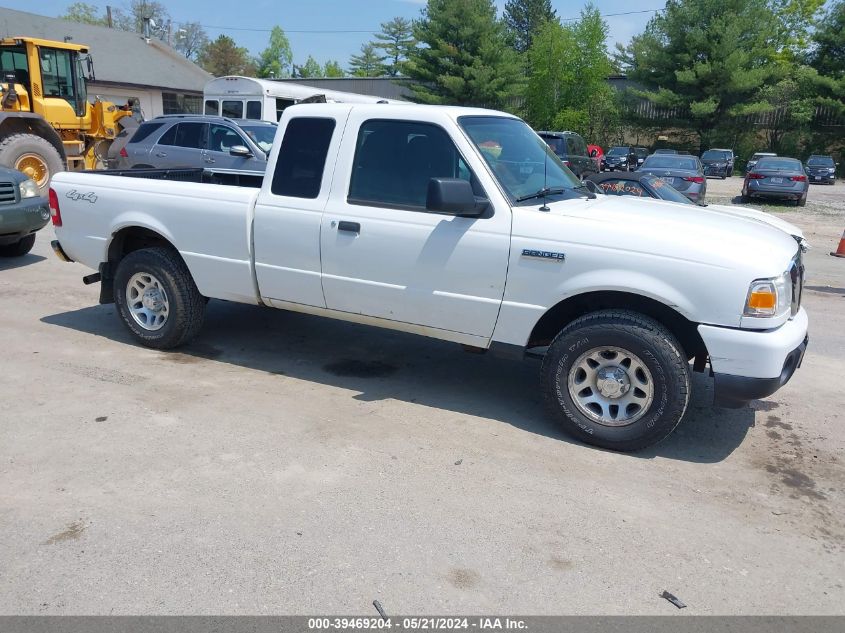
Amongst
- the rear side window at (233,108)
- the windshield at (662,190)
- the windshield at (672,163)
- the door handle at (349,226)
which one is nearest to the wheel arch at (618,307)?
the door handle at (349,226)

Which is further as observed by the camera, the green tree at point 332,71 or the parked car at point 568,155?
the green tree at point 332,71

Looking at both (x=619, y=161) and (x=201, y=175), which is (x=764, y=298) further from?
(x=619, y=161)

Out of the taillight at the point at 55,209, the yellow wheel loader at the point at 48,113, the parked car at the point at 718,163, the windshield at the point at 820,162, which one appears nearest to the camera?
the taillight at the point at 55,209

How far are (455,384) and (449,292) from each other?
3.69ft

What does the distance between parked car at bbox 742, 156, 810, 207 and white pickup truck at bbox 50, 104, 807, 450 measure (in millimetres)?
19456

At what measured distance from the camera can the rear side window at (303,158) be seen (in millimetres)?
5348

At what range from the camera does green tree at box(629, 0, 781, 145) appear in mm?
42781

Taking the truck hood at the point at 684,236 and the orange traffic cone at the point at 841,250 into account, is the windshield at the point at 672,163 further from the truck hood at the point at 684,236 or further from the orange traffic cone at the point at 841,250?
the truck hood at the point at 684,236

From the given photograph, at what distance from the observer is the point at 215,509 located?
3764mm

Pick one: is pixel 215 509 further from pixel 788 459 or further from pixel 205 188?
pixel 788 459

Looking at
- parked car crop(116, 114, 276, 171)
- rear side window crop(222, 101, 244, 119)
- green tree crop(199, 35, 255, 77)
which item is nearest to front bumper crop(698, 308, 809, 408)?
parked car crop(116, 114, 276, 171)

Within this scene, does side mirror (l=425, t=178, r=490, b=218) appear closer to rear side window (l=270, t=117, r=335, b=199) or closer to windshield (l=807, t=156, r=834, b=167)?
rear side window (l=270, t=117, r=335, b=199)

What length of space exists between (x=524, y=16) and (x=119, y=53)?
51693 millimetres

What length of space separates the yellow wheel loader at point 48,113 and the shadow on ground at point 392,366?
28.1 feet
